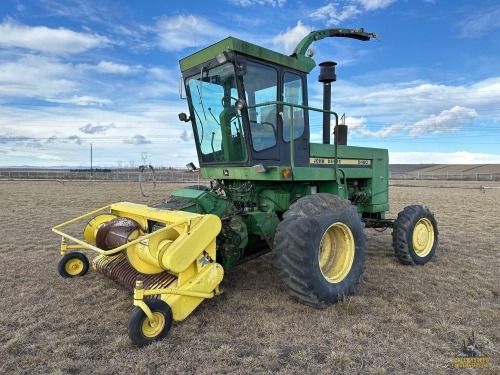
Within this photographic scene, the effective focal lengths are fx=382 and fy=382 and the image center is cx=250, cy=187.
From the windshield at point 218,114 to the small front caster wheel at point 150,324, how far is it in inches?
93.2

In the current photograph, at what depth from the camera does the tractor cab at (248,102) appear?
502 cm

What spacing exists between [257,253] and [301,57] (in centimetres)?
295

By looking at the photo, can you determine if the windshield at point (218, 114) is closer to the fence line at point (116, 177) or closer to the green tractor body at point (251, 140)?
the green tractor body at point (251, 140)

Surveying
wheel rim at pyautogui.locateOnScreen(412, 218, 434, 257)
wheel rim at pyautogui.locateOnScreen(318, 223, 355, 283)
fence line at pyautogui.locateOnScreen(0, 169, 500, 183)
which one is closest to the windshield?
wheel rim at pyautogui.locateOnScreen(318, 223, 355, 283)

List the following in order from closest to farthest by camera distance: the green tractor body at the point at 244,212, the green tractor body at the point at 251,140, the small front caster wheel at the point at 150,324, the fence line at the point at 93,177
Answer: the small front caster wheel at the point at 150,324 < the green tractor body at the point at 244,212 < the green tractor body at the point at 251,140 < the fence line at the point at 93,177

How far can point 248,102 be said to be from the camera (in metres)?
5.17

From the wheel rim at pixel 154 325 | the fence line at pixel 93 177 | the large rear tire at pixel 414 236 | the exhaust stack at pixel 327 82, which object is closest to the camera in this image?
the wheel rim at pixel 154 325

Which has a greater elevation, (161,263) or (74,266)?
(161,263)

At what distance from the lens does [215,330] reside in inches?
155

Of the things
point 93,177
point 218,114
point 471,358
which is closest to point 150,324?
point 471,358

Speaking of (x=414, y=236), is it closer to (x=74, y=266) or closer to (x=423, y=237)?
(x=423, y=237)

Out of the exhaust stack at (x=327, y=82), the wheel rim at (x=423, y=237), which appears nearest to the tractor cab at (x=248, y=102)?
the exhaust stack at (x=327, y=82)

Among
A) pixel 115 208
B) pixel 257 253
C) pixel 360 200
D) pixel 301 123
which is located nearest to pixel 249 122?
pixel 301 123

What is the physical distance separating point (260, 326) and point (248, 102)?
9.37ft
